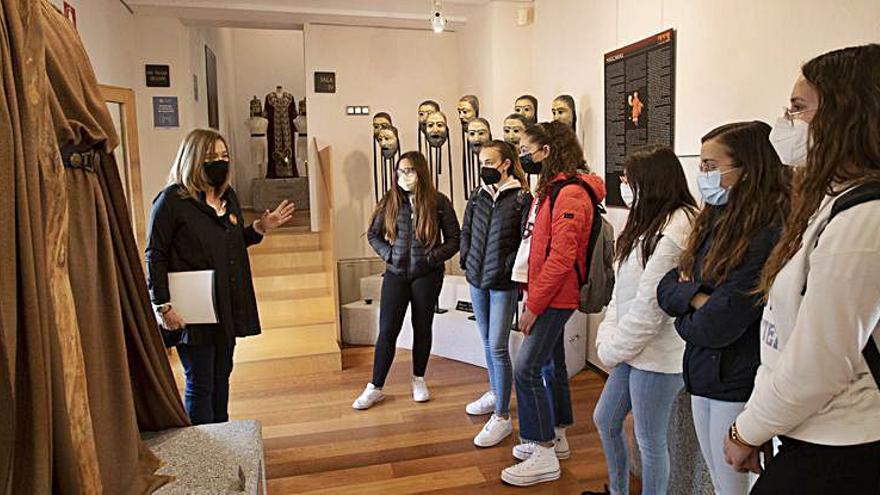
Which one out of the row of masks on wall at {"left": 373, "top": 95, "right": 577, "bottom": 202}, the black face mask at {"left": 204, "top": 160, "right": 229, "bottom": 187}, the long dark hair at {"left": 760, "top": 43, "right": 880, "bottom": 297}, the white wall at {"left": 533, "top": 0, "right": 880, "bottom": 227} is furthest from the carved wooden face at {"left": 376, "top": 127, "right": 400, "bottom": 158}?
the long dark hair at {"left": 760, "top": 43, "right": 880, "bottom": 297}

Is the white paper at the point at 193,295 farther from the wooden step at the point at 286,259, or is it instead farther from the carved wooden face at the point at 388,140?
the wooden step at the point at 286,259

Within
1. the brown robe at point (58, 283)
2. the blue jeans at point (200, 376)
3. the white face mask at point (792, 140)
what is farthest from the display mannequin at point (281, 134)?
the white face mask at point (792, 140)

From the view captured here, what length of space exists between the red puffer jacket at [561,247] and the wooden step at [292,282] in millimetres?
2825

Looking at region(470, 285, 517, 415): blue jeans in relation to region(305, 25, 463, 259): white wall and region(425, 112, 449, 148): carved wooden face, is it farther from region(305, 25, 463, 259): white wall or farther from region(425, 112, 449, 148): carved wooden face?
region(305, 25, 463, 259): white wall

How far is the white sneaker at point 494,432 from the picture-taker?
10.3 feet

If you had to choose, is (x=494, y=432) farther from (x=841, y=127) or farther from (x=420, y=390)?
(x=841, y=127)

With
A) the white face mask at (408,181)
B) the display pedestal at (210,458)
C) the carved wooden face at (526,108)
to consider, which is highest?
the carved wooden face at (526,108)

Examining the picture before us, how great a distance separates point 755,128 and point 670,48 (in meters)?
1.75

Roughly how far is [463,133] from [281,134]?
13.9 feet

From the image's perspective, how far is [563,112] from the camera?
4242 millimetres

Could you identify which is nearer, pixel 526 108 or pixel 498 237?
pixel 498 237

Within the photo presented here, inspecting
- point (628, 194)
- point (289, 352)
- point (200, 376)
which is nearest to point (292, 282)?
point (289, 352)

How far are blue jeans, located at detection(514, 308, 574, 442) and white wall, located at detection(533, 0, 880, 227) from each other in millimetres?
1166

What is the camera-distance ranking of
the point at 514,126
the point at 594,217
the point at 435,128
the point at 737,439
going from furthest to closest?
the point at 435,128, the point at 514,126, the point at 594,217, the point at 737,439
